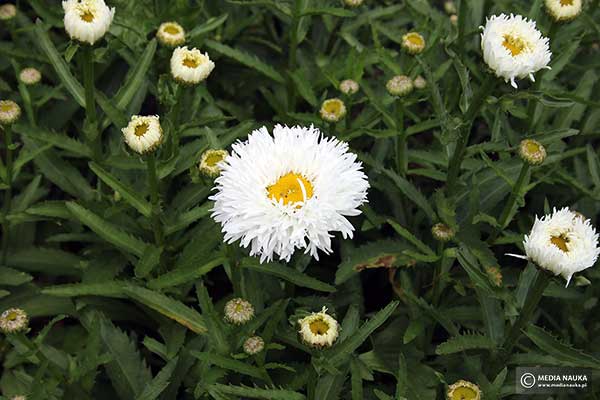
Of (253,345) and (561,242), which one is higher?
(561,242)

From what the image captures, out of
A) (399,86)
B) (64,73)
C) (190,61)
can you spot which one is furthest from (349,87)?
(64,73)

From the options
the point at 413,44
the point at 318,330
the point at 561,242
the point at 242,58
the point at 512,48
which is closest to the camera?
the point at 318,330

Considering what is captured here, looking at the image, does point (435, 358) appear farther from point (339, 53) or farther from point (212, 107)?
point (339, 53)

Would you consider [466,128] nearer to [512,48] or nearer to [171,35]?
[512,48]

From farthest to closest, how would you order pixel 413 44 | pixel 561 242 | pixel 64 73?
pixel 413 44, pixel 64 73, pixel 561 242

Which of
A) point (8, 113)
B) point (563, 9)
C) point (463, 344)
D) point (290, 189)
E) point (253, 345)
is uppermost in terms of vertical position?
point (563, 9)

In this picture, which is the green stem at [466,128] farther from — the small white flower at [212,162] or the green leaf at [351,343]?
the small white flower at [212,162]

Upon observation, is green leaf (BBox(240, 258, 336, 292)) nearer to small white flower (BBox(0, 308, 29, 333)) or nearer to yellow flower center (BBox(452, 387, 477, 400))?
yellow flower center (BBox(452, 387, 477, 400))
